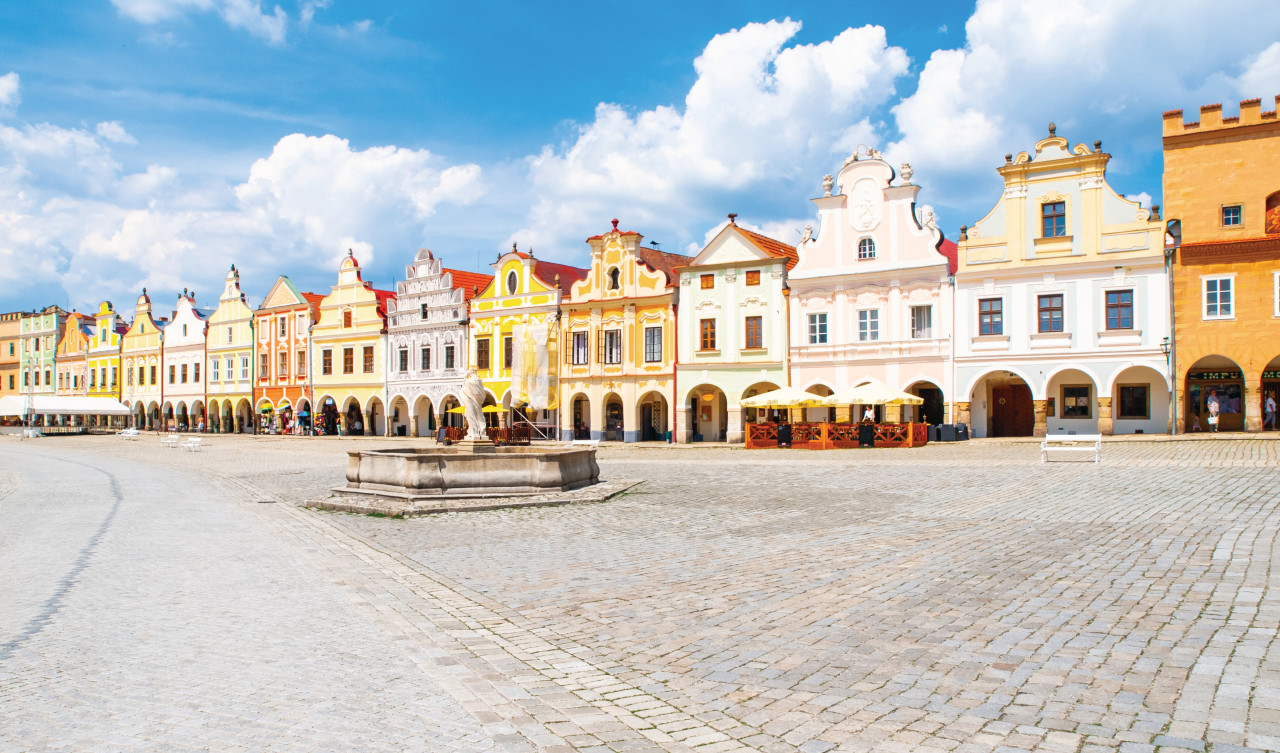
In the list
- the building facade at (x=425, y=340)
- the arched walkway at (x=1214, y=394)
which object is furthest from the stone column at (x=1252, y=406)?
the building facade at (x=425, y=340)

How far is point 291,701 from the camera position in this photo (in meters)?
5.01

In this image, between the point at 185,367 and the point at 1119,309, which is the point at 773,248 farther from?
the point at 185,367

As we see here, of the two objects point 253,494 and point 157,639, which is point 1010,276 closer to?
point 253,494

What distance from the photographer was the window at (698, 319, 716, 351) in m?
40.8

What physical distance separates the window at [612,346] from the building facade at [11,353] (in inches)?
2751

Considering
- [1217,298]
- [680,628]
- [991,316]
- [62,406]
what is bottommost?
[680,628]

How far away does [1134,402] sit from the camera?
32.5 meters

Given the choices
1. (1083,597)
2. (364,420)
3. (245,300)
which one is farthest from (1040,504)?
(245,300)

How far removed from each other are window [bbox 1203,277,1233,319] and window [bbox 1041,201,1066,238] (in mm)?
4991

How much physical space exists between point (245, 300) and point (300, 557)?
59128 mm

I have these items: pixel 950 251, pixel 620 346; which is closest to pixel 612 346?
pixel 620 346

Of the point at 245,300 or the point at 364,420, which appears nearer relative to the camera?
the point at 364,420

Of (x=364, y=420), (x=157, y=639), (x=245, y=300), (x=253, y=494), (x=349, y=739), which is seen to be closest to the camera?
(x=349, y=739)

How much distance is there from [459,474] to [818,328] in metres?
25.4
